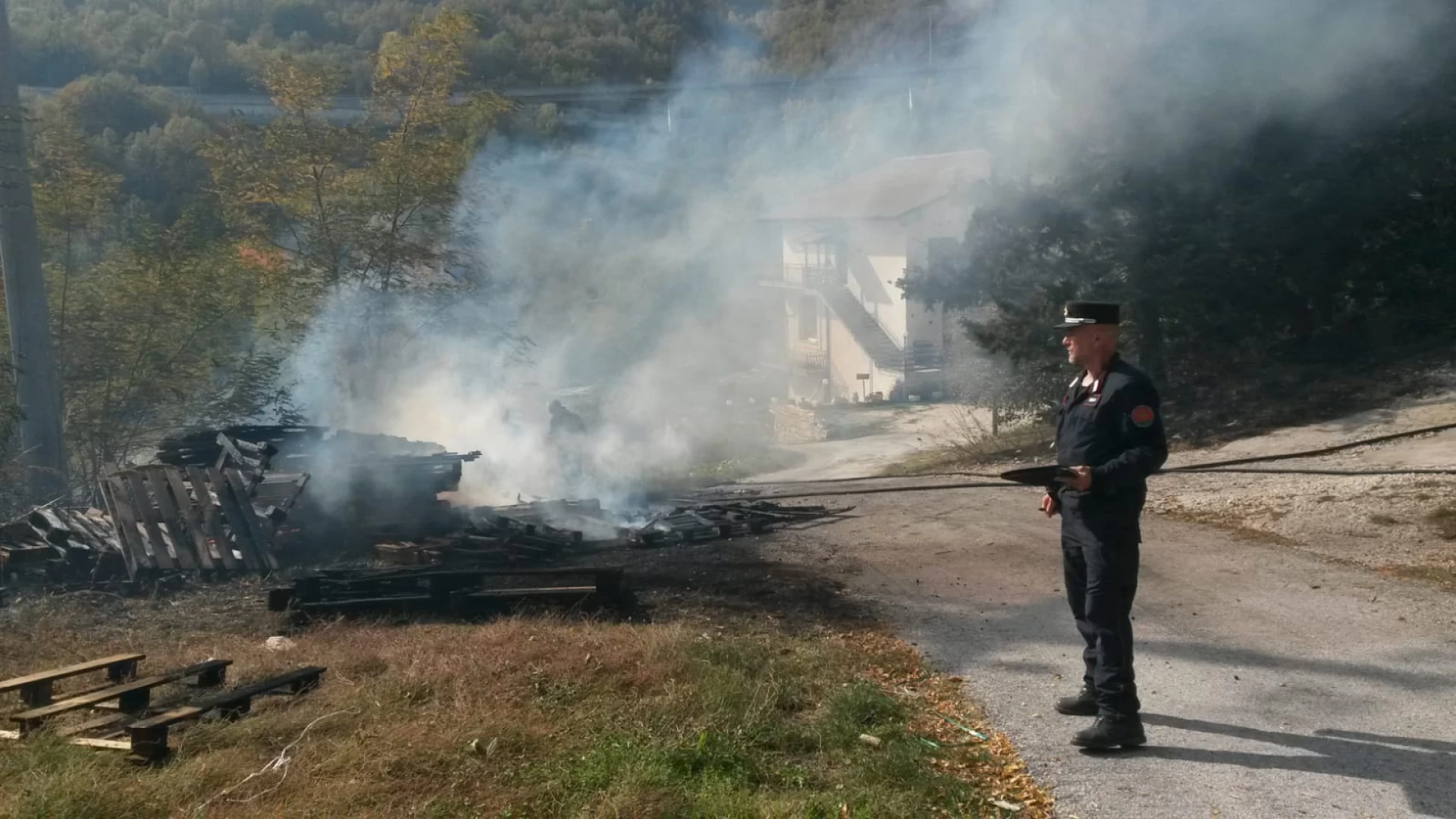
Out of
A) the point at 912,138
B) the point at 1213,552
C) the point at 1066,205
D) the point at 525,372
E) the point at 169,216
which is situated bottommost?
the point at 1213,552

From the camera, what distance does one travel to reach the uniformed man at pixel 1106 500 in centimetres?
427

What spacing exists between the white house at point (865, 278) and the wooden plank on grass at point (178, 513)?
2132cm

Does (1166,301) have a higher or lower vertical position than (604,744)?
higher

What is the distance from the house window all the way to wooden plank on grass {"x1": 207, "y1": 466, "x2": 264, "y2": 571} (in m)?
27.8

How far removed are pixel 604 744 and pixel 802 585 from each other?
3.49 m

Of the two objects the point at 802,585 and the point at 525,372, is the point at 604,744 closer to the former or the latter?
the point at 802,585

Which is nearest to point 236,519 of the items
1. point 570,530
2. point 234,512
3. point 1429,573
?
point 234,512

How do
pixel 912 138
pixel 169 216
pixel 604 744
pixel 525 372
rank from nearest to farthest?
1. pixel 604 744
2. pixel 525 372
3. pixel 169 216
4. pixel 912 138

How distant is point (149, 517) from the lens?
9023 millimetres

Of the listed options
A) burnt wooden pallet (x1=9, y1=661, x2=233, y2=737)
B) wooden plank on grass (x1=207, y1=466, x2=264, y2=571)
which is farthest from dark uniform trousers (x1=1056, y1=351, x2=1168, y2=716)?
wooden plank on grass (x1=207, y1=466, x2=264, y2=571)

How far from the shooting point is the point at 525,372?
70.9 ft

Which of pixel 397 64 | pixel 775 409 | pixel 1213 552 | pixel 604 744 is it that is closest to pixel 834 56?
pixel 775 409

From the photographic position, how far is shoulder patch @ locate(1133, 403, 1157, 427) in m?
4.32

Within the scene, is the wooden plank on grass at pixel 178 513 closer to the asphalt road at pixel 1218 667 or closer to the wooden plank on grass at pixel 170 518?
the wooden plank on grass at pixel 170 518
